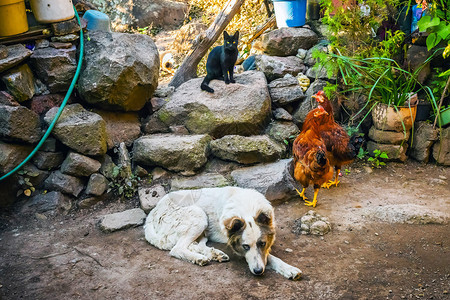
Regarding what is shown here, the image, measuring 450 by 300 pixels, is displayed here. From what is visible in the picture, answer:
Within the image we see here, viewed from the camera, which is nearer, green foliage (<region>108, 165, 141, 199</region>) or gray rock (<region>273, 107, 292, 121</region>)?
green foliage (<region>108, 165, 141, 199</region>)

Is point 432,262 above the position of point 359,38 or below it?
below

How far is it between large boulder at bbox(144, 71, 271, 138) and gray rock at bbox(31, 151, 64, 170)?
1.39 m

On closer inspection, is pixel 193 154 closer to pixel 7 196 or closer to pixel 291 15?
pixel 7 196

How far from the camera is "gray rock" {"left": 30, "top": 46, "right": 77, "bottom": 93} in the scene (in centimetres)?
516

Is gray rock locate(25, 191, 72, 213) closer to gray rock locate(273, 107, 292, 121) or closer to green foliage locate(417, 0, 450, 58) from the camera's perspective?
gray rock locate(273, 107, 292, 121)

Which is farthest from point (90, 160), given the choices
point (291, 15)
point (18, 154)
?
point (291, 15)

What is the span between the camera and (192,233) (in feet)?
13.0

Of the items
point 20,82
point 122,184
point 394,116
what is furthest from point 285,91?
point 20,82

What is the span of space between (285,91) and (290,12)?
1.73 meters

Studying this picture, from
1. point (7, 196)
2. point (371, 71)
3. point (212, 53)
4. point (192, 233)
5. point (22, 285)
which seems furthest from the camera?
point (212, 53)

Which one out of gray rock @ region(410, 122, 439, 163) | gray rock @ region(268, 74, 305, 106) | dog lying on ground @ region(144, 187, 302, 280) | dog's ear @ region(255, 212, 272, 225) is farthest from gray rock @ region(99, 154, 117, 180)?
gray rock @ region(410, 122, 439, 163)

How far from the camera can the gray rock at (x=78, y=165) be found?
16.6ft

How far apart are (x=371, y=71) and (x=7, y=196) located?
16.6ft

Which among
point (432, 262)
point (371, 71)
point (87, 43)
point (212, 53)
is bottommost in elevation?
point (432, 262)
